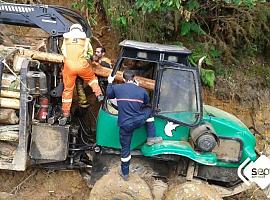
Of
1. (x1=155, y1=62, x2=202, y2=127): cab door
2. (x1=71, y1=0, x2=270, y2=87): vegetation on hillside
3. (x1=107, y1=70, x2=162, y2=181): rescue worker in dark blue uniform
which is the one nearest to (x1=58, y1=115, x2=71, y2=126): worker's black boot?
(x1=107, y1=70, x2=162, y2=181): rescue worker in dark blue uniform

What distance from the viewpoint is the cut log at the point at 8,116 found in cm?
785

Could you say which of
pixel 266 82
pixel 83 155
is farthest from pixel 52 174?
pixel 266 82

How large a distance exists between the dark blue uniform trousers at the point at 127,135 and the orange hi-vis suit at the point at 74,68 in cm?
90

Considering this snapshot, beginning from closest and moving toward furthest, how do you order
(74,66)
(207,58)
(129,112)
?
(129,112) < (74,66) < (207,58)

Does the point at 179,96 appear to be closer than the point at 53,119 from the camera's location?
Yes

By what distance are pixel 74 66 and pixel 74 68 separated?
0.03 metres

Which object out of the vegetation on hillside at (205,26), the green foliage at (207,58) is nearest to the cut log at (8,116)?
the vegetation on hillside at (205,26)

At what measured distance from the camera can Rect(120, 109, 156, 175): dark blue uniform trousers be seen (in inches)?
291

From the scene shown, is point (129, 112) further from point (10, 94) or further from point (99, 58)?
point (10, 94)

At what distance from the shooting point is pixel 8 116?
309 inches

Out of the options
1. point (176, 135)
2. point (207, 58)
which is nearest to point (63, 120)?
point (176, 135)

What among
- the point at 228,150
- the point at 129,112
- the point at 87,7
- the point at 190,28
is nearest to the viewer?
the point at 129,112

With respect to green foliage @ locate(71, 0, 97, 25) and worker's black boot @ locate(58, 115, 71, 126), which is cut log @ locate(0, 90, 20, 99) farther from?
green foliage @ locate(71, 0, 97, 25)

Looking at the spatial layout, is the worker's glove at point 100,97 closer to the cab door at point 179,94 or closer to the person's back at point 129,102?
the person's back at point 129,102
